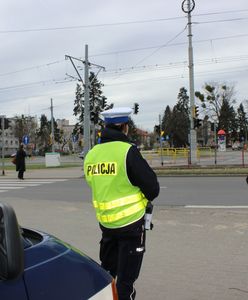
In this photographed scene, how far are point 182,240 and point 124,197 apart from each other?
4.22 meters

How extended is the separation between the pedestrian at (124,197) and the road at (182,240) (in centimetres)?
136

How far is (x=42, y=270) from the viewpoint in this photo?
2.02m

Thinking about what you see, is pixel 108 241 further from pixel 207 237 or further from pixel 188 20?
pixel 188 20

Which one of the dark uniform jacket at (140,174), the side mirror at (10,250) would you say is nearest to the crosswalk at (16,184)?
the dark uniform jacket at (140,174)

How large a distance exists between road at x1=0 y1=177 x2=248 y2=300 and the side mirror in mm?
3188

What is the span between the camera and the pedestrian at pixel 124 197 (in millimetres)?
3537

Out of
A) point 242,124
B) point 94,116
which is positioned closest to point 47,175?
point 94,116

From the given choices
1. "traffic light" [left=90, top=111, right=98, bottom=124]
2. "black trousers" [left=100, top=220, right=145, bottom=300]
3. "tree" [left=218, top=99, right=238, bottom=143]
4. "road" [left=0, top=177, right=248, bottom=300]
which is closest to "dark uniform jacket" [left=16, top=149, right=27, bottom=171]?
"traffic light" [left=90, top=111, right=98, bottom=124]

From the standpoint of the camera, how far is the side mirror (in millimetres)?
1760

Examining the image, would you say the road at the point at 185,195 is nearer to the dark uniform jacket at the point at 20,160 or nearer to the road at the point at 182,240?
the road at the point at 182,240

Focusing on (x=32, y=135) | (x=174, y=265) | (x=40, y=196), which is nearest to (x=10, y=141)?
(x=32, y=135)

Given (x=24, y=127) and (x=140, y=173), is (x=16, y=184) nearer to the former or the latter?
(x=140, y=173)

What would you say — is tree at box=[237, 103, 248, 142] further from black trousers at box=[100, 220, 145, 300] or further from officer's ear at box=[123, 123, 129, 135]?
black trousers at box=[100, 220, 145, 300]

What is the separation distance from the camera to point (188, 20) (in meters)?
30.7
